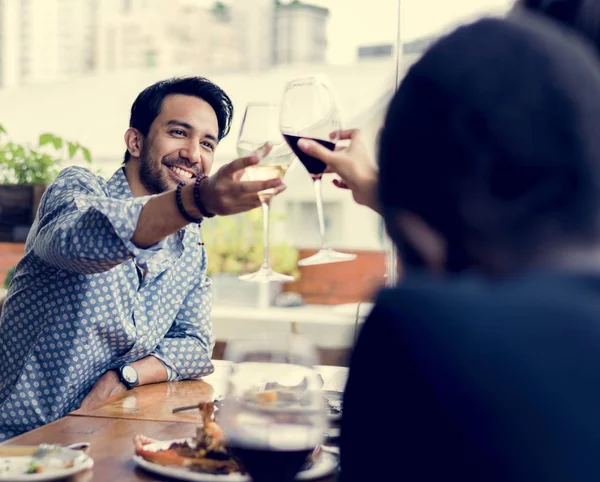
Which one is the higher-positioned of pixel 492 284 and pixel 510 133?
pixel 510 133

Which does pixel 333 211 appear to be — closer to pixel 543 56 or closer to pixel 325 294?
pixel 325 294

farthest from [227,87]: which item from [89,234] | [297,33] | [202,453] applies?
[202,453]

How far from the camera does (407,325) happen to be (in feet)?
1.75

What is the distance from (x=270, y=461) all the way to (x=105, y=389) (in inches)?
45.6

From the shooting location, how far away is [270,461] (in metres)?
0.75

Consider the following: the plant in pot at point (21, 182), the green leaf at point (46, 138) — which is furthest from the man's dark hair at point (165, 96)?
the green leaf at point (46, 138)

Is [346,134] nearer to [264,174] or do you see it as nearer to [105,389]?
[264,174]

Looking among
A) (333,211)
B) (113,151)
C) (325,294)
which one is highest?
(113,151)

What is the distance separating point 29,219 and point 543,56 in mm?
3356

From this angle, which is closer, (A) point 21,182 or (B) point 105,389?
(B) point 105,389

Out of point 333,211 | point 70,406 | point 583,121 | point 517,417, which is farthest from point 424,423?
point 333,211

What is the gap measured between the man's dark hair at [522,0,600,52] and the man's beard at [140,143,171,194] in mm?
1246

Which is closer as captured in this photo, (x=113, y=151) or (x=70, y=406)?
(x=70, y=406)

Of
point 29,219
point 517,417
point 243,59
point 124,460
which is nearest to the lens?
point 517,417
